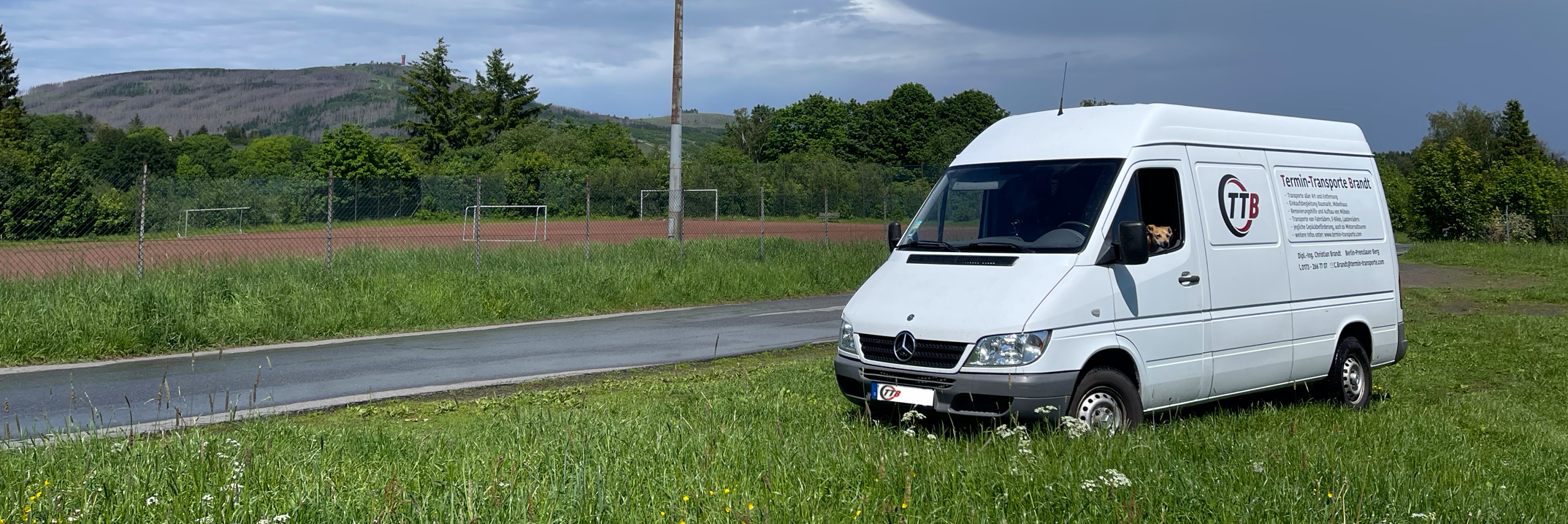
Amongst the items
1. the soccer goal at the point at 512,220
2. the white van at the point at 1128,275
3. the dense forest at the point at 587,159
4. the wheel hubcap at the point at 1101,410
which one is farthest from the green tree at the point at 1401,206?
the wheel hubcap at the point at 1101,410

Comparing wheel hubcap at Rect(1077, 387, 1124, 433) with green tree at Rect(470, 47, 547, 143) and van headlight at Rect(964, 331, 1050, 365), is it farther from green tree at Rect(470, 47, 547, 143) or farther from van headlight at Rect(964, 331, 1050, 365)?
green tree at Rect(470, 47, 547, 143)

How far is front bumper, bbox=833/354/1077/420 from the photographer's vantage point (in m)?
6.10

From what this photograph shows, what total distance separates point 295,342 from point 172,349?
1.26 m

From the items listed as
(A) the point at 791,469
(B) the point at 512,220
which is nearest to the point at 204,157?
(B) the point at 512,220

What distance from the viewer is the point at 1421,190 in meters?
44.8

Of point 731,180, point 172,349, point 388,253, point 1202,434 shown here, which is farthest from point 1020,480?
point 731,180

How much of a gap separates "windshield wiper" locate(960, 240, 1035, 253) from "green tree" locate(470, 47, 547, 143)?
314ft

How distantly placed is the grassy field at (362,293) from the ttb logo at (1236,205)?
9.08 metres

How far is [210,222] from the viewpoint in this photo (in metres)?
29.1

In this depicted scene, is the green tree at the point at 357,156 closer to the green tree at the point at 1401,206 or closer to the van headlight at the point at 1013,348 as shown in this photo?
the green tree at the point at 1401,206

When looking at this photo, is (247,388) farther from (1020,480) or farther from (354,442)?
(1020,480)

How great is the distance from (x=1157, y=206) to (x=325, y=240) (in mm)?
22574

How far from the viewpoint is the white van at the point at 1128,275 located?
6277 millimetres

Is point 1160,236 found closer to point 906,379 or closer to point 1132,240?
point 1132,240
